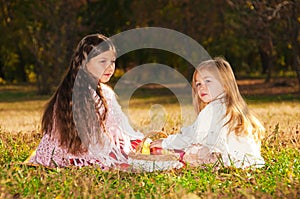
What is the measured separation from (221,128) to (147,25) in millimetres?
15706

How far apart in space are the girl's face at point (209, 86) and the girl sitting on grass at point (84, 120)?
2.80 ft

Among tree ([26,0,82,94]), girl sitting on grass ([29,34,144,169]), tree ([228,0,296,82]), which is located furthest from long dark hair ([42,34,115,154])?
tree ([26,0,82,94])

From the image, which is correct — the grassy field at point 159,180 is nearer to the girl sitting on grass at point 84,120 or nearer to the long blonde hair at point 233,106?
the girl sitting on grass at point 84,120

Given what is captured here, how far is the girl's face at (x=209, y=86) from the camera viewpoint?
18.3 ft

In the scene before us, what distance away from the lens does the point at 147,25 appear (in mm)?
20859

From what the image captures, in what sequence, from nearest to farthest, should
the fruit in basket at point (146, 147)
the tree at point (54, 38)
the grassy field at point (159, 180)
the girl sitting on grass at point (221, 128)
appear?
the grassy field at point (159, 180) → the girl sitting on grass at point (221, 128) → the fruit in basket at point (146, 147) → the tree at point (54, 38)

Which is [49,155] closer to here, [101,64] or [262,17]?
[101,64]

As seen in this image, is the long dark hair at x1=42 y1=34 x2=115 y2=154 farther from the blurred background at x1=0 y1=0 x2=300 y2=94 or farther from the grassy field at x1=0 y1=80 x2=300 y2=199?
the blurred background at x1=0 y1=0 x2=300 y2=94

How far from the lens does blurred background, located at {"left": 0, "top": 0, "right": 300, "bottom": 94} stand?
14.5 m

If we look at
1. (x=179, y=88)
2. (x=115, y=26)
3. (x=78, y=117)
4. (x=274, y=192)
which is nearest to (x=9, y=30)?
(x=115, y=26)

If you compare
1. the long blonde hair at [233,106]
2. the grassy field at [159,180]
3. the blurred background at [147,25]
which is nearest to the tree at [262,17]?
the blurred background at [147,25]

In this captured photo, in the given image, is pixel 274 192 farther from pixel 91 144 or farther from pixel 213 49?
pixel 213 49

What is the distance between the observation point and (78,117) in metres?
5.50

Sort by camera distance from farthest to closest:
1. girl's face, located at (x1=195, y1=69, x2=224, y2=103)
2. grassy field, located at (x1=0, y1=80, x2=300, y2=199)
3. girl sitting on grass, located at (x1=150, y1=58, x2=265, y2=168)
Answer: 1. girl's face, located at (x1=195, y1=69, x2=224, y2=103)
2. girl sitting on grass, located at (x1=150, y1=58, x2=265, y2=168)
3. grassy field, located at (x1=0, y1=80, x2=300, y2=199)
